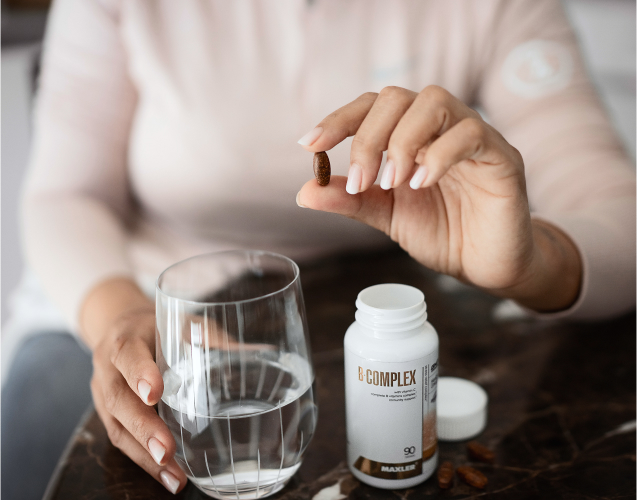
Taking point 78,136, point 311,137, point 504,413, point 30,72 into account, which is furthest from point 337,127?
point 30,72

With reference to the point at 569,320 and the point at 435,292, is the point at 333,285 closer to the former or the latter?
the point at 435,292

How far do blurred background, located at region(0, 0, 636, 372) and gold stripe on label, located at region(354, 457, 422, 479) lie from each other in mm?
1043

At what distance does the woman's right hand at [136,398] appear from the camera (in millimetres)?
349

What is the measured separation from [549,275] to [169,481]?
35cm

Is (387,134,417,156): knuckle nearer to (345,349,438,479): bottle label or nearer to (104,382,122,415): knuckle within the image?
(345,349,438,479): bottle label

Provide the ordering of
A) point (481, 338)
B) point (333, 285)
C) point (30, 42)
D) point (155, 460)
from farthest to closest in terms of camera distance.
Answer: point (30, 42)
point (333, 285)
point (481, 338)
point (155, 460)

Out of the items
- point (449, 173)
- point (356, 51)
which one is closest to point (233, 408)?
point (449, 173)

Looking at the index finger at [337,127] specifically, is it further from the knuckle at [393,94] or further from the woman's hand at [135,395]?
the woman's hand at [135,395]

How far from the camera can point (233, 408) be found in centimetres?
37

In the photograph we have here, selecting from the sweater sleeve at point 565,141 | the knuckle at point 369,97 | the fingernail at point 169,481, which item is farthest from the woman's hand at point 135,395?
the sweater sleeve at point 565,141

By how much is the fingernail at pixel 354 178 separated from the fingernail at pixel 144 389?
7.1 inches

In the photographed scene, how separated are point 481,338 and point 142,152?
0.50 m

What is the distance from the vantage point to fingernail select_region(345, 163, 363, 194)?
334mm

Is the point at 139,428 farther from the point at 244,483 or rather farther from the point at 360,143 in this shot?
the point at 360,143
